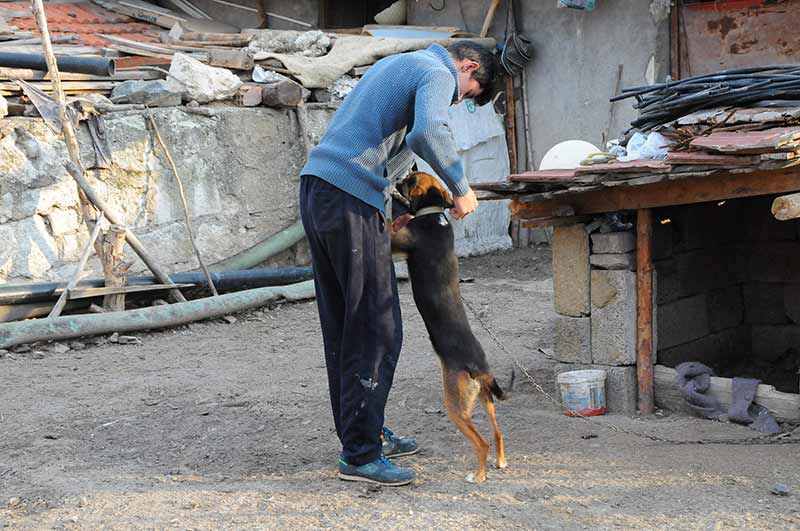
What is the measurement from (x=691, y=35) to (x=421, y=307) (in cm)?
736

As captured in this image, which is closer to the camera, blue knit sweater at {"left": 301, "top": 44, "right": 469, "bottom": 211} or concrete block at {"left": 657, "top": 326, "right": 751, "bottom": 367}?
blue knit sweater at {"left": 301, "top": 44, "right": 469, "bottom": 211}

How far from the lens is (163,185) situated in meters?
9.41

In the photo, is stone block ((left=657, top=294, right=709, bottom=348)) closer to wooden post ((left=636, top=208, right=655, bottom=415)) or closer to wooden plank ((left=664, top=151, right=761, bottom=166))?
wooden post ((left=636, top=208, right=655, bottom=415))

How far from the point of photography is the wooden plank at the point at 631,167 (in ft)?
16.0

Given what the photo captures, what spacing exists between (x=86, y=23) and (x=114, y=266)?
4.49 meters

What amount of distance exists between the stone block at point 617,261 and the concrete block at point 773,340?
187cm

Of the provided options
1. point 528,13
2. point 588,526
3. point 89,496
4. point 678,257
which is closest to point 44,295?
point 89,496

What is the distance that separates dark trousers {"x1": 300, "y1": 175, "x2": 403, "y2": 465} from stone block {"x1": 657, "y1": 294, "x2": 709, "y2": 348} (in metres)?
2.36

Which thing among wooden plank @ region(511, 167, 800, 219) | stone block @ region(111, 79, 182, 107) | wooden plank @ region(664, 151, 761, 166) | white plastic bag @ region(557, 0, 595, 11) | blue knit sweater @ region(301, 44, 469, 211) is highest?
white plastic bag @ region(557, 0, 595, 11)

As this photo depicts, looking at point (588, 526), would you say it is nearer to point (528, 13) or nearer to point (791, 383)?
point (791, 383)

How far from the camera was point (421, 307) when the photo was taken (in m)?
4.73

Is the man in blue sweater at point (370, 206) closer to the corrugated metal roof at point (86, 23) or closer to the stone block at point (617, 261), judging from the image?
the stone block at point (617, 261)

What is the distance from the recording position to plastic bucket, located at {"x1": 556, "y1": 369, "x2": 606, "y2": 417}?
18.6 ft

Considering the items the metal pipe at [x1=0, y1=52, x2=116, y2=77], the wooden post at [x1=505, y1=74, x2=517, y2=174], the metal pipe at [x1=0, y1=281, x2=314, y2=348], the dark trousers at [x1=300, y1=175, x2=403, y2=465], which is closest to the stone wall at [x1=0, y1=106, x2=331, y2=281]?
the metal pipe at [x1=0, y1=52, x2=116, y2=77]
